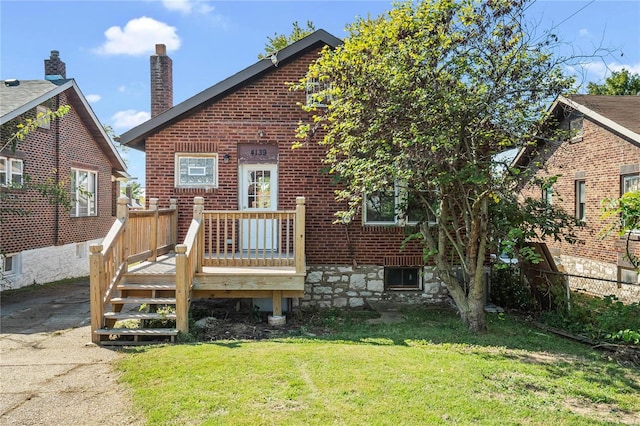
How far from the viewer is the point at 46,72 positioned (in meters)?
14.9

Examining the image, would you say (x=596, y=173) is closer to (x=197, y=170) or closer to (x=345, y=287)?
(x=345, y=287)

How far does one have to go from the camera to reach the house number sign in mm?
9227

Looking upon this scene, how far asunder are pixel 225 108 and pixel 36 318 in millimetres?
5511

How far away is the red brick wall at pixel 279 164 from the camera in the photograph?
910cm

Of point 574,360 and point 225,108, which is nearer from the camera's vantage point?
point 574,360

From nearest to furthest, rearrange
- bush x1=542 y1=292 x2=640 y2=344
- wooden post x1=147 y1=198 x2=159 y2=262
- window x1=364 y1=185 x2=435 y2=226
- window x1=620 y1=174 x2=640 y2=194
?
1. bush x1=542 y1=292 x2=640 y2=344
2. wooden post x1=147 y1=198 x2=159 y2=262
3. window x1=364 y1=185 x2=435 y2=226
4. window x1=620 y1=174 x2=640 y2=194

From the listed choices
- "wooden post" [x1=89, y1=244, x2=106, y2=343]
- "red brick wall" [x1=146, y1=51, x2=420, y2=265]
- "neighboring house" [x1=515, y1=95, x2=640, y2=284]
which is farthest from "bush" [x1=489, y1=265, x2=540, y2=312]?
"wooden post" [x1=89, y1=244, x2=106, y2=343]

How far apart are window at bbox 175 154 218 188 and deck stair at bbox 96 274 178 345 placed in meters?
2.63

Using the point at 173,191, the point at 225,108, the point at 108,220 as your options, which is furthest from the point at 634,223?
the point at 108,220

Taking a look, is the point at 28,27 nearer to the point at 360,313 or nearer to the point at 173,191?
the point at 173,191

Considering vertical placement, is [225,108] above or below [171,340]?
above

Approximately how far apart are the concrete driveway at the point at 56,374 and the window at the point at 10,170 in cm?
422

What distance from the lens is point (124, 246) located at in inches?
281

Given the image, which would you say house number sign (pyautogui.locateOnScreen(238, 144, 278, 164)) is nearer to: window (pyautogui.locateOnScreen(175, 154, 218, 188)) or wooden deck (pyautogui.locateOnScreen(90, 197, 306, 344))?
window (pyautogui.locateOnScreen(175, 154, 218, 188))
